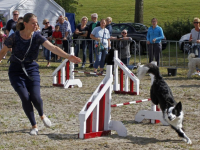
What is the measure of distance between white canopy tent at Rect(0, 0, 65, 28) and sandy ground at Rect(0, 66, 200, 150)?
11272 millimetres

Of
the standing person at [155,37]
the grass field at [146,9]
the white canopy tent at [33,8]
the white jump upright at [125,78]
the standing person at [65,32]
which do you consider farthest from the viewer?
the grass field at [146,9]

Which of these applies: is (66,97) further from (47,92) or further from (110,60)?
(110,60)

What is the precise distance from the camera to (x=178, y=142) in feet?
18.2

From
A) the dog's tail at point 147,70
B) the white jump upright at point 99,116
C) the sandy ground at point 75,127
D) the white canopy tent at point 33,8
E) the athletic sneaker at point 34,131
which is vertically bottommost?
the sandy ground at point 75,127

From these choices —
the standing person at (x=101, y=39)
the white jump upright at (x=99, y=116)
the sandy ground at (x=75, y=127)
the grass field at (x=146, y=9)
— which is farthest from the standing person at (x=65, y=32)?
the grass field at (x=146, y=9)

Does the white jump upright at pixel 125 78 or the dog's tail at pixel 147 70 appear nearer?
the dog's tail at pixel 147 70

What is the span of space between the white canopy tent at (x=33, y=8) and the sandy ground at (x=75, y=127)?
37.0 feet

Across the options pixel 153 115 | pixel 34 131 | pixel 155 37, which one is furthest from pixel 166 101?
pixel 155 37

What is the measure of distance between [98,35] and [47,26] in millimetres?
4259

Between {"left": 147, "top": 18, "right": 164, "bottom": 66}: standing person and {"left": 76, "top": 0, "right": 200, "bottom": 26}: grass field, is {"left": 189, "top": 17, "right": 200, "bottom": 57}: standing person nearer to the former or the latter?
{"left": 147, "top": 18, "right": 164, "bottom": 66}: standing person

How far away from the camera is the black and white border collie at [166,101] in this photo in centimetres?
543

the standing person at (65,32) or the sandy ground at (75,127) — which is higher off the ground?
the standing person at (65,32)

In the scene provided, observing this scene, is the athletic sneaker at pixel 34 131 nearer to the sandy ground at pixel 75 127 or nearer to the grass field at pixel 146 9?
the sandy ground at pixel 75 127

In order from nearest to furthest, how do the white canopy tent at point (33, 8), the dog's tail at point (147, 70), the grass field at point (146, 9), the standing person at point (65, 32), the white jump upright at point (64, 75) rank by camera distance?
the dog's tail at point (147, 70) < the white jump upright at point (64, 75) < the standing person at point (65, 32) < the white canopy tent at point (33, 8) < the grass field at point (146, 9)
